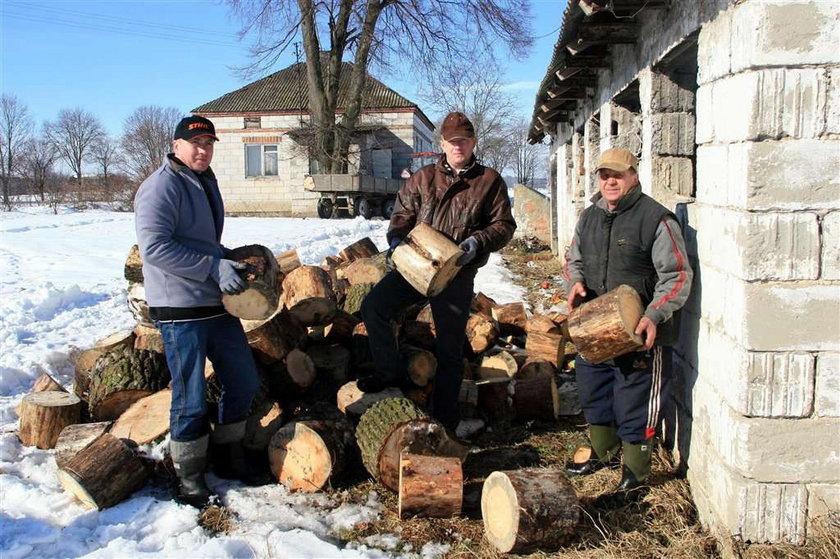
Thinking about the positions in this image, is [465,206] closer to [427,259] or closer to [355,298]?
[427,259]

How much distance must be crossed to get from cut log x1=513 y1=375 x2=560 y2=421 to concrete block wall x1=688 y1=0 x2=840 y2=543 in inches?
67.6

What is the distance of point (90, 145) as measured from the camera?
54656mm

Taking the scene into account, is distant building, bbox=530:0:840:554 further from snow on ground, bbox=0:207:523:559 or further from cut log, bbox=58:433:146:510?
cut log, bbox=58:433:146:510

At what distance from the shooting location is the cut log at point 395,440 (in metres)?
3.34

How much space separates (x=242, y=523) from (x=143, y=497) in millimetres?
645

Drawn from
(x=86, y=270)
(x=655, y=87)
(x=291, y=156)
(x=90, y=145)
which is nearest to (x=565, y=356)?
(x=655, y=87)

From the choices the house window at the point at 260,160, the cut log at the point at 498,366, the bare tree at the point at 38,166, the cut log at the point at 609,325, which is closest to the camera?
the cut log at the point at 609,325

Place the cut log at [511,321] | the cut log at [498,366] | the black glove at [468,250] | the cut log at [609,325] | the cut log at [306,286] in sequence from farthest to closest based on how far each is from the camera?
the cut log at [511,321]
the cut log at [306,286]
the cut log at [498,366]
the black glove at [468,250]
the cut log at [609,325]

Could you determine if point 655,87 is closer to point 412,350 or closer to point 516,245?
point 412,350

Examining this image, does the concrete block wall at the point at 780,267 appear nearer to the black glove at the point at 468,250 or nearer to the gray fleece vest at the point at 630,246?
the gray fleece vest at the point at 630,246

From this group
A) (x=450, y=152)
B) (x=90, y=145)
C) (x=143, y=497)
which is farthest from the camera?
(x=90, y=145)

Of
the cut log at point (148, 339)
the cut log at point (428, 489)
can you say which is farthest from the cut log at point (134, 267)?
the cut log at point (428, 489)

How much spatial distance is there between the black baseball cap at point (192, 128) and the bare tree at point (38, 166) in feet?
112

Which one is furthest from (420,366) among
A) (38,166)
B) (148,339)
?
(38,166)
